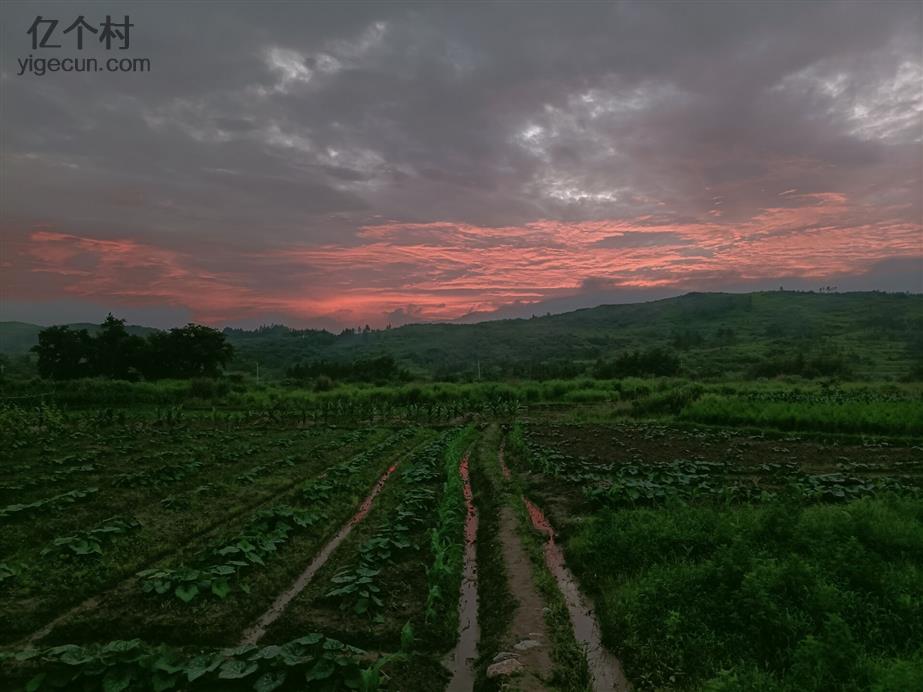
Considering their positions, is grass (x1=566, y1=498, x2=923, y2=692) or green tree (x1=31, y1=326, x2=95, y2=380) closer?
grass (x1=566, y1=498, x2=923, y2=692)

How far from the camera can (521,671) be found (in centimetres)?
609

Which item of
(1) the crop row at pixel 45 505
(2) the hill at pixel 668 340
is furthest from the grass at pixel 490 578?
(2) the hill at pixel 668 340

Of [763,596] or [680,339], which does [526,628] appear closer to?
[763,596]

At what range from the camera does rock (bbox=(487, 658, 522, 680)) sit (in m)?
6.07

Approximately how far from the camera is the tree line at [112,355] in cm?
5388

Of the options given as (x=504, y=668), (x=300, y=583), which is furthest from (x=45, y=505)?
(x=504, y=668)

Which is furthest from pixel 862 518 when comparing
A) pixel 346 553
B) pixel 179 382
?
pixel 179 382

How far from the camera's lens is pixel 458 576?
9.29 meters

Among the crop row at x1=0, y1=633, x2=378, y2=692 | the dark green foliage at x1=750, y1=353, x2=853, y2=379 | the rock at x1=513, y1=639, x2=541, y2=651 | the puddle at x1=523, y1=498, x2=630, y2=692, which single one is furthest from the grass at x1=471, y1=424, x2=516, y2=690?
the dark green foliage at x1=750, y1=353, x2=853, y2=379

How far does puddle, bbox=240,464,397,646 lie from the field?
58mm

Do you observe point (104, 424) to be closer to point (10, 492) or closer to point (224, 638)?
point (10, 492)

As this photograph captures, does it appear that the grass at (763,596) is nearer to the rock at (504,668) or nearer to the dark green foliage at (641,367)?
the rock at (504,668)

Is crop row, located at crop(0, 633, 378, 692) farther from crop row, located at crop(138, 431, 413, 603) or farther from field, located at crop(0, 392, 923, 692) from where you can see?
crop row, located at crop(138, 431, 413, 603)

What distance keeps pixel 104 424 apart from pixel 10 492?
17258mm
